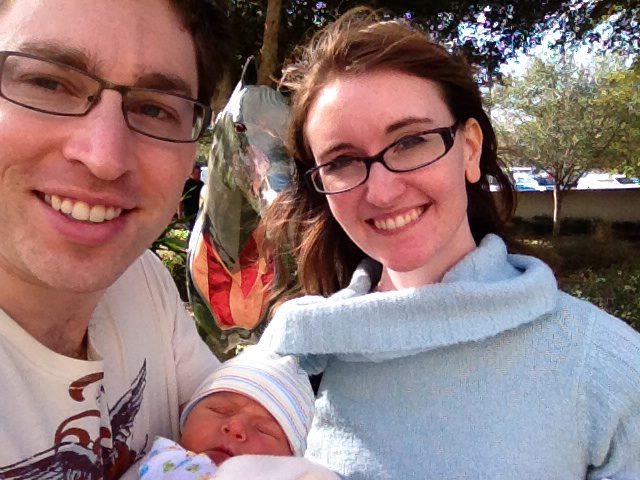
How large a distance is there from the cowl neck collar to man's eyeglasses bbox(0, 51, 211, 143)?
669 millimetres

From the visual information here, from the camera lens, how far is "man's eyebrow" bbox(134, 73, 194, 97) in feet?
5.41

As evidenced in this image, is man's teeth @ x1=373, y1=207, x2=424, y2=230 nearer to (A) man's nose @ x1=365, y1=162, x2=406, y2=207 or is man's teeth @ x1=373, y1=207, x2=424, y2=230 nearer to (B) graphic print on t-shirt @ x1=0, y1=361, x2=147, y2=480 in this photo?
(A) man's nose @ x1=365, y1=162, x2=406, y2=207

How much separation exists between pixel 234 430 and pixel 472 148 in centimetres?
119

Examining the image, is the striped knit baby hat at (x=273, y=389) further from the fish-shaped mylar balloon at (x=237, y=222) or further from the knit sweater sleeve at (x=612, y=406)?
the fish-shaped mylar balloon at (x=237, y=222)

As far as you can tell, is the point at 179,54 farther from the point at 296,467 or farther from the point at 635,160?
the point at 635,160

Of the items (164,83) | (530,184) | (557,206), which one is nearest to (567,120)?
(557,206)

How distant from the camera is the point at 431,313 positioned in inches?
67.6

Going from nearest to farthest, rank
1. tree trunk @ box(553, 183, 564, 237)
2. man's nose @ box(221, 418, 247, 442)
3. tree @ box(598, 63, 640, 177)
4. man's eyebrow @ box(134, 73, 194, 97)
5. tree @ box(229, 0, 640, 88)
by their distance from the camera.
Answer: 1. man's eyebrow @ box(134, 73, 194, 97)
2. man's nose @ box(221, 418, 247, 442)
3. tree @ box(229, 0, 640, 88)
4. tree @ box(598, 63, 640, 177)
5. tree trunk @ box(553, 183, 564, 237)

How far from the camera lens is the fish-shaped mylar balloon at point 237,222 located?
134 inches

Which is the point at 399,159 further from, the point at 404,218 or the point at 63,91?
the point at 63,91

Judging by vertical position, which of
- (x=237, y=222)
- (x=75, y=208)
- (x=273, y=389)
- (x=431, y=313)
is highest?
(x=75, y=208)

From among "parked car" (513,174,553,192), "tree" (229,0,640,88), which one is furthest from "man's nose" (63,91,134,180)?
"parked car" (513,174,553,192)

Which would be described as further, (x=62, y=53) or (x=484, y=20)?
(x=484, y=20)

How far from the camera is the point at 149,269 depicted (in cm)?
226
